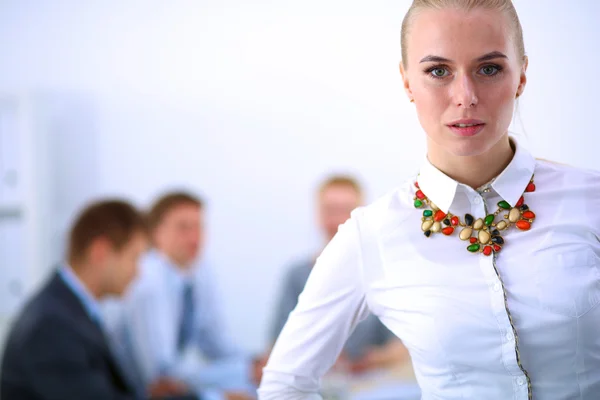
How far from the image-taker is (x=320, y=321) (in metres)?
1.05

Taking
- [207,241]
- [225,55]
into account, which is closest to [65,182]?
[207,241]

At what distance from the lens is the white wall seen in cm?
422

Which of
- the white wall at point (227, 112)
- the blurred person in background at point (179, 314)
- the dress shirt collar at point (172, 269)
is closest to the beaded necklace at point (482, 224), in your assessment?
the blurred person in background at point (179, 314)

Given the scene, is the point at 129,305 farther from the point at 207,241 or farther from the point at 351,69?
the point at 351,69

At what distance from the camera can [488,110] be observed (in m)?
0.91

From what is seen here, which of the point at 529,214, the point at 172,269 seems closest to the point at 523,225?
the point at 529,214

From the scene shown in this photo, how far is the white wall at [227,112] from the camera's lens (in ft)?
13.9

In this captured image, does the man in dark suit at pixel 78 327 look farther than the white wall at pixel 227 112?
No

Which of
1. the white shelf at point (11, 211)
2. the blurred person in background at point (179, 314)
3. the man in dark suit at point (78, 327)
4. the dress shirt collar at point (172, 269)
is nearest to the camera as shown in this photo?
the man in dark suit at point (78, 327)

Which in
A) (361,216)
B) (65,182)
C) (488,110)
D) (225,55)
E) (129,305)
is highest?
(225,55)

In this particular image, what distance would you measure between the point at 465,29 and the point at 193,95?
139 inches

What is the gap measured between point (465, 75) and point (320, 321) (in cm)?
41

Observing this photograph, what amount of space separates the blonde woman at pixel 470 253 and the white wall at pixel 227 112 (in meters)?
3.16

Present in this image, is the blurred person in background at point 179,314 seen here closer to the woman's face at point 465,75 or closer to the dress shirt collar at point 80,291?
the dress shirt collar at point 80,291
